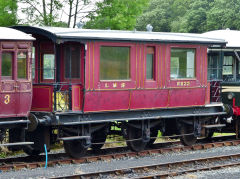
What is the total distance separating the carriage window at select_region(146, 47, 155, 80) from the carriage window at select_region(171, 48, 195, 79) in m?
0.78

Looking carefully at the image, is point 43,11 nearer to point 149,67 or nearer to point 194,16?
point 149,67

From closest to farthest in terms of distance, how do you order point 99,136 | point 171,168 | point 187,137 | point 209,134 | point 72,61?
point 171,168, point 72,61, point 99,136, point 187,137, point 209,134

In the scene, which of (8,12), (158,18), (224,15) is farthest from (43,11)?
(158,18)

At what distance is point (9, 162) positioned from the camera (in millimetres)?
13625

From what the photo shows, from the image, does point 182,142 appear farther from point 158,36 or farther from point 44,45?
point 44,45

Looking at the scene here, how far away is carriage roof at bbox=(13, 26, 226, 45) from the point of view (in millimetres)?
13378

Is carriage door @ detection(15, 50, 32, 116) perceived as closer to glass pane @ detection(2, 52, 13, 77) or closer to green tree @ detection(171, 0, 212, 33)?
glass pane @ detection(2, 52, 13, 77)

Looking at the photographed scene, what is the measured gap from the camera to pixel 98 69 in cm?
1416

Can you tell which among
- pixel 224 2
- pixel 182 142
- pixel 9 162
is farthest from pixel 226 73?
pixel 224 2

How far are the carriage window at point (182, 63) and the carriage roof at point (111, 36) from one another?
372 mm

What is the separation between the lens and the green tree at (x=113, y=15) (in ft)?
62.1

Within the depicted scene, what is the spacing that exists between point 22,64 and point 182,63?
5.37m

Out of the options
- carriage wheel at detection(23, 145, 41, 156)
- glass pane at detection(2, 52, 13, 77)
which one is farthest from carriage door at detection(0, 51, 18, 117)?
carriage wheel at detection(23, 145, 41, 156)

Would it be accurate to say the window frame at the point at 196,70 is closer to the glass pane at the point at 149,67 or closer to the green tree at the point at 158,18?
the glass pane at the point at 149,67
